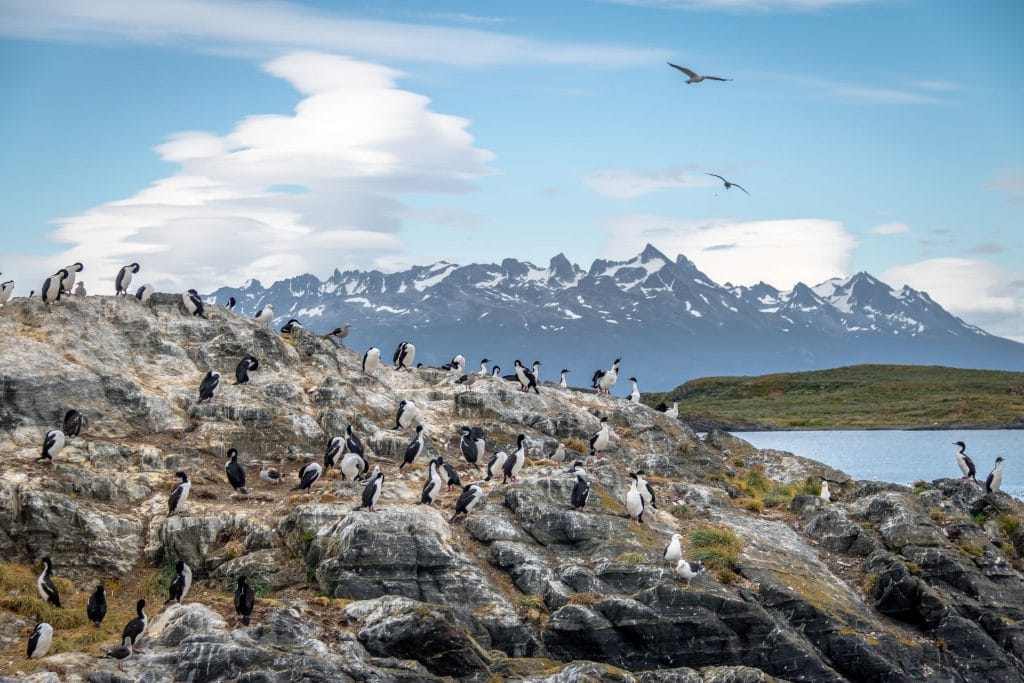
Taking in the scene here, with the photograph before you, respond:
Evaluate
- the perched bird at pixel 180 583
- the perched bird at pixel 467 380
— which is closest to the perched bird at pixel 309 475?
the perched bird at pixel 180 583

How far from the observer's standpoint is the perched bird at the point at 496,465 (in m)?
31.3

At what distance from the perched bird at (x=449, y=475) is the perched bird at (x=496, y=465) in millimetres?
951

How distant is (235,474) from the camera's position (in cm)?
2845

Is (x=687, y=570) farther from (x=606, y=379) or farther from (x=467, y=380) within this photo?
(x=606, y=379)

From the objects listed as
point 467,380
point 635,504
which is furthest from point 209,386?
point 635,504

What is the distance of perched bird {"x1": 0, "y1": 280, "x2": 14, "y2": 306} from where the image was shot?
34.4 meters

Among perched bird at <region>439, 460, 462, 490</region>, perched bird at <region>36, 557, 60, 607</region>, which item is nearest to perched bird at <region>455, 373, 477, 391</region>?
perched bird at <region>439, 460, 462, 490</region>

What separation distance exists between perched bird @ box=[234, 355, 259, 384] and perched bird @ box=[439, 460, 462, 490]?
7574mm

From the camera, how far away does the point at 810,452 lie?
86.5m

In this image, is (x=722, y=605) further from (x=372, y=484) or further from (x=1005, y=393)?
(x=1005, y=393)

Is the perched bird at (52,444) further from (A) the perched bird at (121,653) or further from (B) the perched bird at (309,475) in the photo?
(A) the perched bird at (121,653)

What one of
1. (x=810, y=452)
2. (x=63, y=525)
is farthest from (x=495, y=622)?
(x=810, y=452)

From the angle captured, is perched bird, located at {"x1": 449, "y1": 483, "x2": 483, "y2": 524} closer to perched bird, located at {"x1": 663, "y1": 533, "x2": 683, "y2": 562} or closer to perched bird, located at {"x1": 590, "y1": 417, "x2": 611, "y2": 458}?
perched bird, located at {"x1": 663, "y1": 533, "x2": 683, "y2": 562}

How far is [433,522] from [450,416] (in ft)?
Result: 34.6
